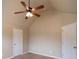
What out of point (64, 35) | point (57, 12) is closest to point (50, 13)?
point (57, 12)

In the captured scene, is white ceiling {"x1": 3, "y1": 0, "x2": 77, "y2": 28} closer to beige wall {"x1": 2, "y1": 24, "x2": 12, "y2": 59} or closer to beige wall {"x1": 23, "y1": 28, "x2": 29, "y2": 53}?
beige wall {"x1": 2, "y1": 24, "x2": 12, "y2": 59}

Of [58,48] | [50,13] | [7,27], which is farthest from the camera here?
[50,13]

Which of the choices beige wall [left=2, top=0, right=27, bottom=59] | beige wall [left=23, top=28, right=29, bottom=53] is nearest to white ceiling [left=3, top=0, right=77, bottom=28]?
beige wall [left=2, top=0, right=27, bottom=59]

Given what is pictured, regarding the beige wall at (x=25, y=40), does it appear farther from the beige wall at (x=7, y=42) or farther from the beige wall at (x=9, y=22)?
the beige wall at (x=7, y=42)

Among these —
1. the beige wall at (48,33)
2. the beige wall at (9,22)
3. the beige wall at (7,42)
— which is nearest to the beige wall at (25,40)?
the beige wall at (48,33)

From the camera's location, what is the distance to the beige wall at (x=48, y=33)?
20.0 ft

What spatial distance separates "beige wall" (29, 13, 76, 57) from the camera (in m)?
6.10

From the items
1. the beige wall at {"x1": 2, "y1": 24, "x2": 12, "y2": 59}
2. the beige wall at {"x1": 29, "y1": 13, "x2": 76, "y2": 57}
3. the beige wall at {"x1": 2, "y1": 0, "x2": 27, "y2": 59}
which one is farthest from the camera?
the beige wall at {"x1": 29, "y1": 13, "x2": 76, "y2": 57}

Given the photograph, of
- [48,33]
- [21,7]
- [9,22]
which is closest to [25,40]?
[48,33]

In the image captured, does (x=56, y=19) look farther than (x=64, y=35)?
Yes

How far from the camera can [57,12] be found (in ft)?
20.6

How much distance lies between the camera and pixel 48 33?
6703 millimetres

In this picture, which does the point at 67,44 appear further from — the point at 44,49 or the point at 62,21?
the point at 44,49

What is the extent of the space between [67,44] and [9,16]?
2.97 meters
